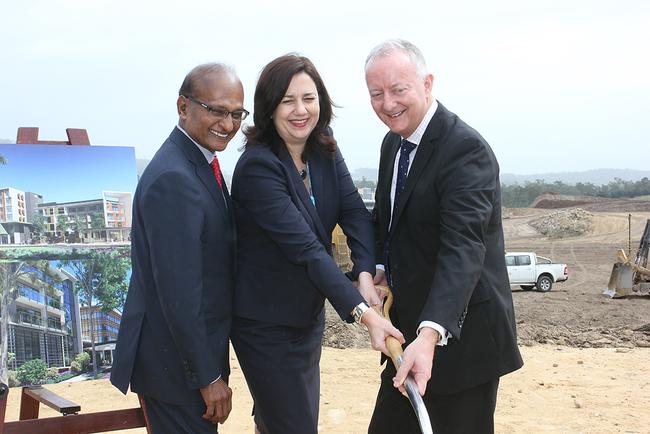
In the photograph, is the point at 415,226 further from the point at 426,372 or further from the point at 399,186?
the point at 426,372

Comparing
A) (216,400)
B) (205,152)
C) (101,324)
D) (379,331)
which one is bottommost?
(101,324)

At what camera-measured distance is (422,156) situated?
9.77 feet

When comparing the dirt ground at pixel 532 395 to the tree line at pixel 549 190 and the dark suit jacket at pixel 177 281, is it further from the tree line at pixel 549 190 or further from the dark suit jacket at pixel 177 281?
the tree line at pixel 549 190

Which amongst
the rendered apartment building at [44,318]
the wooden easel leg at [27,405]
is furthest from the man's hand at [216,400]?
the rendered apartment building at [44,318]

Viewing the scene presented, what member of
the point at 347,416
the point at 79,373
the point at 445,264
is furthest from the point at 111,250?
the point at 445,264

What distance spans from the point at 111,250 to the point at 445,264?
427cm

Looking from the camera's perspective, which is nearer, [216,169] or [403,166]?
[403,166]

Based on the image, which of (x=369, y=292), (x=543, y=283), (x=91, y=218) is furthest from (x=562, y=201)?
(x=369, y=292)

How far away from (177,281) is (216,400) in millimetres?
527

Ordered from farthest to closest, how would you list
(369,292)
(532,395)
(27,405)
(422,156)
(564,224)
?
(564,224) → (532,395) → (27,405) → (369,292) → (422,156)

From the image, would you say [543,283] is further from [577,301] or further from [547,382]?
[547,382]

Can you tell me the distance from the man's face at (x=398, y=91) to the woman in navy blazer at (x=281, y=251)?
34cm

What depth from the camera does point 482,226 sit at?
2797 mm

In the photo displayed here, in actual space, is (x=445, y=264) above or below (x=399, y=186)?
below
